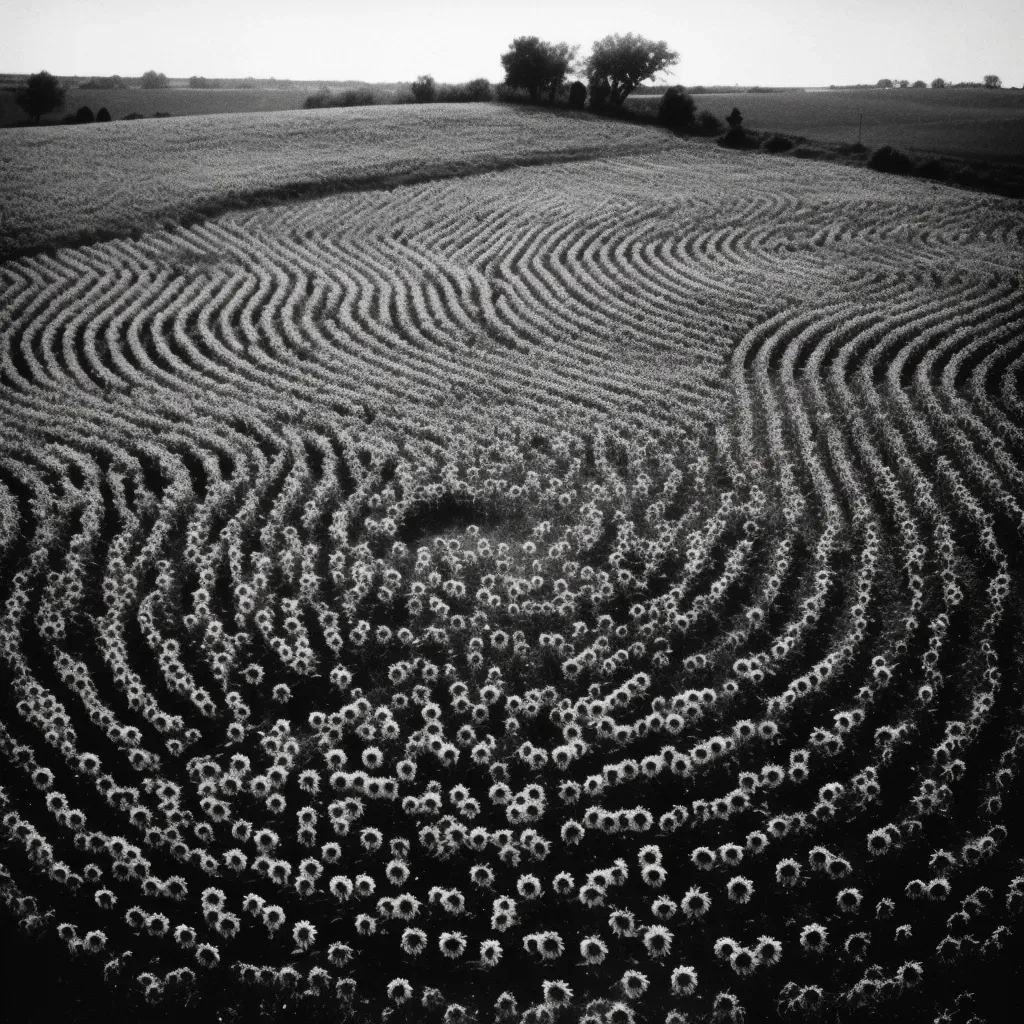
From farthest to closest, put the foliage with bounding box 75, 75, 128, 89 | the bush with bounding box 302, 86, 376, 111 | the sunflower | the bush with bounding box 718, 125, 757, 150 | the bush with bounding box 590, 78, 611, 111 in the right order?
the foliage with bounding box 75, 75, 128, 89 → the bush with bounding box 302, 86, 376, 111 → the bush with bounding box 590, 78, 611, 111 → the bush with bounding box 718, 125, 757, 150 → the sunflower

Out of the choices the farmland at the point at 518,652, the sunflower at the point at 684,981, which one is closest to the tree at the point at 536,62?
the farmland at the point at 518,652

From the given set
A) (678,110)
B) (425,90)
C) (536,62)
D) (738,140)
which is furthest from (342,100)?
(738,140)

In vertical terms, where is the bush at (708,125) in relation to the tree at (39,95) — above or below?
below

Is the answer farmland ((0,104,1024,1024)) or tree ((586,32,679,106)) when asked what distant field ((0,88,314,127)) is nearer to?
tree ((586,32,679,106))

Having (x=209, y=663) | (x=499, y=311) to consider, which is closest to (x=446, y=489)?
(x=209, y=663)

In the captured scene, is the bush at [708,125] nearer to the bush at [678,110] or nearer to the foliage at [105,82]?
the bush at [678,110]

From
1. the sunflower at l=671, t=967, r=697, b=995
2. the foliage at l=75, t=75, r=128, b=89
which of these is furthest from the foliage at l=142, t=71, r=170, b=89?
the sunflower at l=671, t=967, r=697, b=995

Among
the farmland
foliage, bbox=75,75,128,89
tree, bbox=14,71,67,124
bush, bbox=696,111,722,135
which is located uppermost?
foliage, bbox=75,75,128,89

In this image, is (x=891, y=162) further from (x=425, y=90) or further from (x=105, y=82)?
(x=105, y=82)
